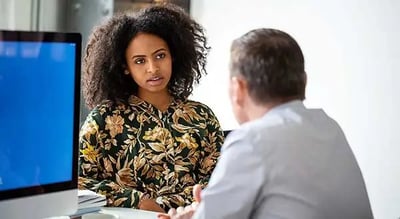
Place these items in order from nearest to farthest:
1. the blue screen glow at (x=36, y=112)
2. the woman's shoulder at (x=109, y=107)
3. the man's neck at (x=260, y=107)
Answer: the man's neck at (x=260, y=107) → the blue screen glow at (x=36, y=112) → the woman's shoulder at (x=109, y=107)

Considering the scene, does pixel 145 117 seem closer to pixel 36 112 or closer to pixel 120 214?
pixel 120 214

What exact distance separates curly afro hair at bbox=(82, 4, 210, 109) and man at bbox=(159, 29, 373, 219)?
0.84 m

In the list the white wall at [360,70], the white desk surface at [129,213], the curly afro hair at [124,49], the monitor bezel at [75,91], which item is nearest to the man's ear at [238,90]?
the monitor bezel at [75,91]

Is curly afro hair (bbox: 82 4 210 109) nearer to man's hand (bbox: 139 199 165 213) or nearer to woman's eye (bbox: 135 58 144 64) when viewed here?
woman's eye (bbox: 135 58 144 64)

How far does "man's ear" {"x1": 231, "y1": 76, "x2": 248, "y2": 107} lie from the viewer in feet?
4.33

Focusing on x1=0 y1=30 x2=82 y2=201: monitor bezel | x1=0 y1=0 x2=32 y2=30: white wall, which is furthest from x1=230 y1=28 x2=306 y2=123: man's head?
Answer: x1=0 y1=0 x2=32 y2=30: white wall

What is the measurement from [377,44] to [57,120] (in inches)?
69.2

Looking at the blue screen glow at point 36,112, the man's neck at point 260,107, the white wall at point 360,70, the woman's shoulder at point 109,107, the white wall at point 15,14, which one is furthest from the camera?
the white wall at point 15,14

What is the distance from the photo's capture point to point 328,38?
3.01 metres

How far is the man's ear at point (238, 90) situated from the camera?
132 centimetres

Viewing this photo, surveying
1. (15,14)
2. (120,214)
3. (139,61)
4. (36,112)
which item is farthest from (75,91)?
(15,14)

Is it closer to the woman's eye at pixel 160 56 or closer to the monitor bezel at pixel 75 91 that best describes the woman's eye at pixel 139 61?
the woman's eye at pixel 160 56

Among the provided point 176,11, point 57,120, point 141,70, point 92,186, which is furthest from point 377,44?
point 57,120

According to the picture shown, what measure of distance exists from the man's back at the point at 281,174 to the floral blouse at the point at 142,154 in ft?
2.51
